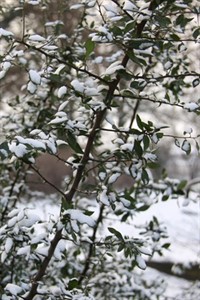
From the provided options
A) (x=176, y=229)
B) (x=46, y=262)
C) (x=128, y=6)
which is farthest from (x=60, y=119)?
(x=176, y=229)

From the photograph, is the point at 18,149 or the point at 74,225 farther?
the point at 74,225

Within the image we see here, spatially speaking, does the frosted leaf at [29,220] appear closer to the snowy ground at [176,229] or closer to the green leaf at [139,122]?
the green leaf at [139,122]

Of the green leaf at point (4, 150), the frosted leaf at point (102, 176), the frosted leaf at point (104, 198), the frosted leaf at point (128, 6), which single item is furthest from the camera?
the frosted leaf at point (102, 176)

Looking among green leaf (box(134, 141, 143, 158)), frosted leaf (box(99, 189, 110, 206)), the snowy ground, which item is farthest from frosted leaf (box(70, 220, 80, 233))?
the snowy ground

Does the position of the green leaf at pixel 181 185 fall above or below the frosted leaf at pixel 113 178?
above

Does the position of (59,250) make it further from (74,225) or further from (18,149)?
(18,149)

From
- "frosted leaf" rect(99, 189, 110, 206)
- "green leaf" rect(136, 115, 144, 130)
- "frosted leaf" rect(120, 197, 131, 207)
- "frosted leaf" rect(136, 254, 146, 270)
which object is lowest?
"frosted leaf" rect(136, 254, 146, 270)

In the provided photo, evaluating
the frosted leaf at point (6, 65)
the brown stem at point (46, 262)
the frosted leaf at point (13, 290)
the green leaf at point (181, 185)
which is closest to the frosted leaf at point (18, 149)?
the frosted leaf at point (6, 65)

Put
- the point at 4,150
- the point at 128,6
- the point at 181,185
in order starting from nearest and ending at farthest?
the point at 4,150
the point at 128,6
the point at 181,185

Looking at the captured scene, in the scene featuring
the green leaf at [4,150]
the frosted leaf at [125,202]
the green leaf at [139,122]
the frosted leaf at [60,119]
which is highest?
the green leaf at [139,122]

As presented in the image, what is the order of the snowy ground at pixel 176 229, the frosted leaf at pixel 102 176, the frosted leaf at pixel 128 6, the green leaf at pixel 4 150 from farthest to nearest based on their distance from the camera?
the snowy ground at pixel 176 229, the frosted leaf at pixel 102 176, the frosted leaf at pixel 128 6, the green leaf at pixel 4 150

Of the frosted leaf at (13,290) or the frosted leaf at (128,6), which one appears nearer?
the frosted leaf at (128,6)

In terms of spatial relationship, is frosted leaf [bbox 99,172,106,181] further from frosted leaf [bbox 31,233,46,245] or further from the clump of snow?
the clump of snow

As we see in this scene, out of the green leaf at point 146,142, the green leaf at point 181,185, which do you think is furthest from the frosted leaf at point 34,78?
the green leaf at point 181,185
